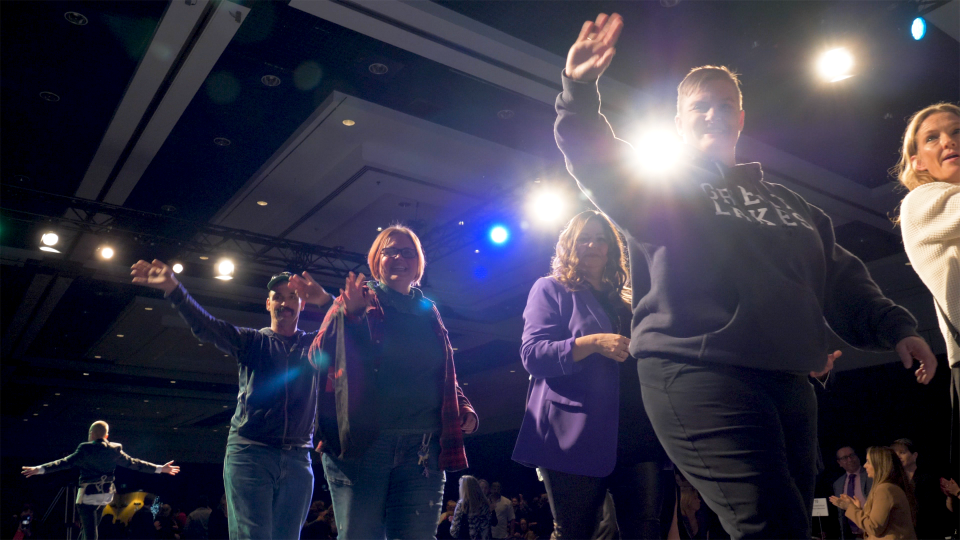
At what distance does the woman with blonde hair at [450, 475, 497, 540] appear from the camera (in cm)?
701

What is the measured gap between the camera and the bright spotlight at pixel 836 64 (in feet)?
17.0

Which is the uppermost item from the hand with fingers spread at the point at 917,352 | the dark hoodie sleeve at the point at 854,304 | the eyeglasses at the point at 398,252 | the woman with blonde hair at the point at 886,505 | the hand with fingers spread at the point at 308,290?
the eyeglasses at the point at 398,252

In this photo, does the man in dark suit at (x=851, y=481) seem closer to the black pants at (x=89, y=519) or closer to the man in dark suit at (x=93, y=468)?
the man in dark suit at (x=93, y=468)

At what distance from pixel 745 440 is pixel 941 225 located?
0.90 meters

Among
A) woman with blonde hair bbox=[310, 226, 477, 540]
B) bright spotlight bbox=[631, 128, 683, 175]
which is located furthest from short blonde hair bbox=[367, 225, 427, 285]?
bright spotlight bbox=[631, 128, 683, 175]

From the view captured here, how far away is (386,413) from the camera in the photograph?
2.23m

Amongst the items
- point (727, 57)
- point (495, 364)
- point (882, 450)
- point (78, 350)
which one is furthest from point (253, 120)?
point (78, 350)

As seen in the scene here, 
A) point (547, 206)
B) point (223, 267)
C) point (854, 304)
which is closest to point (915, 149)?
point (854, 304)

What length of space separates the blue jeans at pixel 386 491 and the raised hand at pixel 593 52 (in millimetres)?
1338

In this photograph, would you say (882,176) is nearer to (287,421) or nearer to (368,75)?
(368,75)

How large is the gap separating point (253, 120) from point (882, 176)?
22.7ft

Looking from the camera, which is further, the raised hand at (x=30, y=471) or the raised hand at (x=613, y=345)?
the raised hand at (x=30, y=471)

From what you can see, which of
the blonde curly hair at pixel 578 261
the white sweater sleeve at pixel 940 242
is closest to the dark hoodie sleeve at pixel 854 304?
the white sweater sleeve at pixel 940 242

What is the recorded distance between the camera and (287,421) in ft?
10.1
